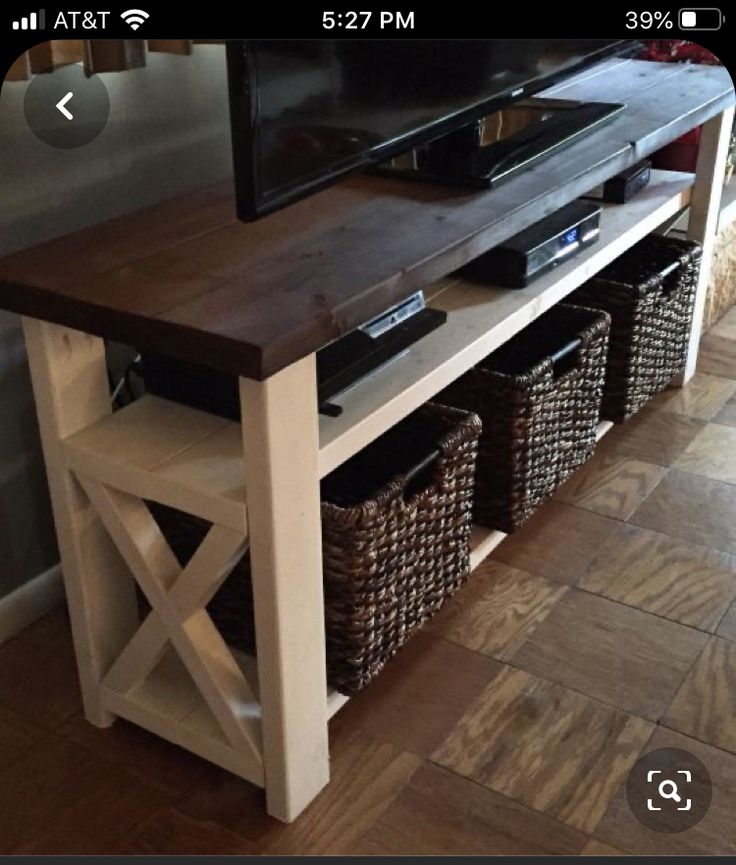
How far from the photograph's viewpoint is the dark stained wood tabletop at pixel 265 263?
1.02 metres

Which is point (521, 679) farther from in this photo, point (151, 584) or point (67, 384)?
point (67, 384)

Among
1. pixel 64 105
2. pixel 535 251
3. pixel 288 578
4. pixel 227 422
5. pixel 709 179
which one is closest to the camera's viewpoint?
pixel 288 578

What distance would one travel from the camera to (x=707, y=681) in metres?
1.42

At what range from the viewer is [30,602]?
1.52 meters

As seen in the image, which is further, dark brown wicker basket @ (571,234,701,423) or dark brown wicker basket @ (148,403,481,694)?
dark brown wicker basket @ (571,234,701,423)
